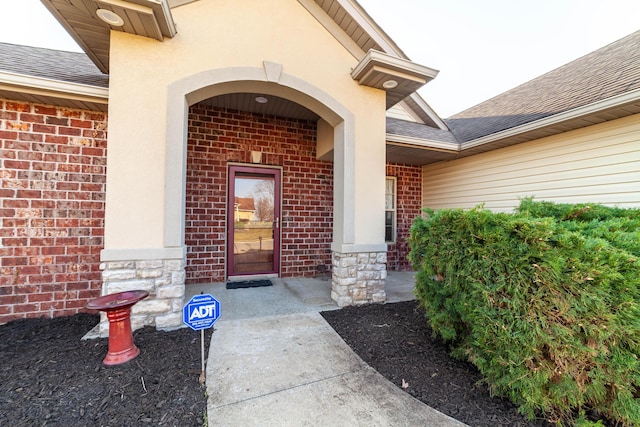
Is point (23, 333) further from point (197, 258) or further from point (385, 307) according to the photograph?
point (385, 307)

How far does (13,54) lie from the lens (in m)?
3.78

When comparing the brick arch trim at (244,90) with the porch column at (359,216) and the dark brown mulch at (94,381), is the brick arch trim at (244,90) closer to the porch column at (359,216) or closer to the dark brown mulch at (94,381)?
the porch column at (359,216)

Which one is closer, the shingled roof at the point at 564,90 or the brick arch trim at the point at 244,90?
the brick arch trim at the point at 244,90

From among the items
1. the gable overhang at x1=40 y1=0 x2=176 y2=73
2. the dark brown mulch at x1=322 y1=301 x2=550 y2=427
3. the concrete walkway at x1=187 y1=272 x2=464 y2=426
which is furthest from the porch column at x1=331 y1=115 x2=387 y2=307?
the gable overhang at x1=40 y1=0 x2=176 y2=73

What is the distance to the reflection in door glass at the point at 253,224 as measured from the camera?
5312mm

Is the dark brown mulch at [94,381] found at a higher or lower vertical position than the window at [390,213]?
lower

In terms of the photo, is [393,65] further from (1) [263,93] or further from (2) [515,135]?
(2) [515,135]

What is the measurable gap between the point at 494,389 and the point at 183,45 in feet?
15.3

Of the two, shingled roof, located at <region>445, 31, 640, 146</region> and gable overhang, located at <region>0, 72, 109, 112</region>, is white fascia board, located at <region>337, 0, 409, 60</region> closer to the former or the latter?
shingled roof, located at <region>445, 31, 640, 146</region>

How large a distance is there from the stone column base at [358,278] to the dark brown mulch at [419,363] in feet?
0.66

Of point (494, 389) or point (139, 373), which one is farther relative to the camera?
point (139, 373)

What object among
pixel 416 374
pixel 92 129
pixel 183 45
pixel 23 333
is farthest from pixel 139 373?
pixel 183 45

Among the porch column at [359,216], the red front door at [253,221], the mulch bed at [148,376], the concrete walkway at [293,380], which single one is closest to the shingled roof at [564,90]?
the porch column at [359,216]

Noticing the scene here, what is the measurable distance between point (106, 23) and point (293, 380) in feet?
13.4
